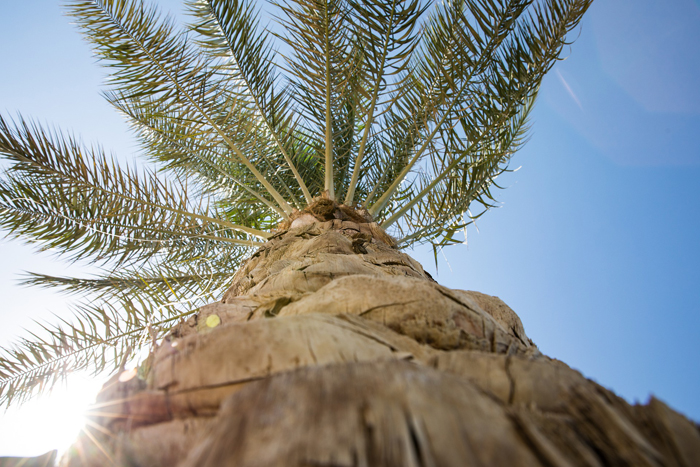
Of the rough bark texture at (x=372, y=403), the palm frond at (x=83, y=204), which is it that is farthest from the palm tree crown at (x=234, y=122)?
the rough bark texture at (x=372, y=403)

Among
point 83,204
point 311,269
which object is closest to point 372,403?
point 311,269

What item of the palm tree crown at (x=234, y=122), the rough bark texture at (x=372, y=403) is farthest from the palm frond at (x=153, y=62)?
the rough bark texture at (x=372, y=403)

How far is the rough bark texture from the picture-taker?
0.64 meters

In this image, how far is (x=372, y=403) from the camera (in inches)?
27.8

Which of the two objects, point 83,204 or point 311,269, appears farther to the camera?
point 83,204

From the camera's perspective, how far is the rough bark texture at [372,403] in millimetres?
643

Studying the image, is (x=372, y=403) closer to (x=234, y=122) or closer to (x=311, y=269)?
(x=311, y=269)

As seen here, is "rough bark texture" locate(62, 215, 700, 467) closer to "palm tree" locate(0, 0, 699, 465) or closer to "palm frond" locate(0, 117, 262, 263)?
"palm tree" locate(0, 0, 699, 465)

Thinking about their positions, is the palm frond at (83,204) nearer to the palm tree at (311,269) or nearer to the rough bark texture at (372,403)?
the palm tree at (311,269)

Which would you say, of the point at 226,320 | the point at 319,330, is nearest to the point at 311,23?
the point at 226,320

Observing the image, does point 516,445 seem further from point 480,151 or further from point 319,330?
point 480,151

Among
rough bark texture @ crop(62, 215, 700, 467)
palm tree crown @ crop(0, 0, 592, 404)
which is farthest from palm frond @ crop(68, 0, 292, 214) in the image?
rough bark texture @ crop(62, 215, 700, 467)

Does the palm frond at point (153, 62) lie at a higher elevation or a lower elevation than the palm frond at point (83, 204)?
higher

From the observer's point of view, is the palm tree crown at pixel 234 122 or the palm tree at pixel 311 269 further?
the palm tree crown at pixel 234 122
